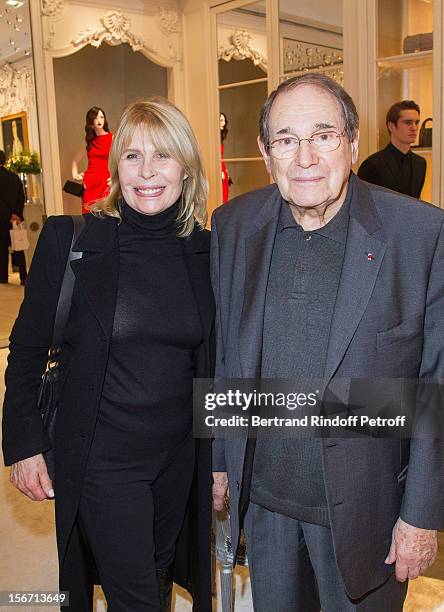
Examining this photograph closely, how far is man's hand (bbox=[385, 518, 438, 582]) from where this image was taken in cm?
132

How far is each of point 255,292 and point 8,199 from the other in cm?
462

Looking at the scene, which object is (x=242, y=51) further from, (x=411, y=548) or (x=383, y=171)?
(x=411, y=548)

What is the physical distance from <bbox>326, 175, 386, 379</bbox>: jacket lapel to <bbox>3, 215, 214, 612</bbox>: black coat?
397mm

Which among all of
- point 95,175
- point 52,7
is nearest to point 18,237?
point 95,175

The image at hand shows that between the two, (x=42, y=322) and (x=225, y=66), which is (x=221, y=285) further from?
(x=225, y=66)

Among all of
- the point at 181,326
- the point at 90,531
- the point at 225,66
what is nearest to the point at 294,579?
the point at 90,531

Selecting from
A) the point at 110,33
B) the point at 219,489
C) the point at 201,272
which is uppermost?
the point at 110,33

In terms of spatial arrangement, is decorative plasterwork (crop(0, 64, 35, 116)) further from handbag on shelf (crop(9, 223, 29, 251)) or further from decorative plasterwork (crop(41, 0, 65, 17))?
handbag on shelf (crop(9, 223, 29, 251))

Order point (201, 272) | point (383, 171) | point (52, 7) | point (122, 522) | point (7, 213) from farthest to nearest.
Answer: point (52, 7) < point (7, 213) < point (383, 171) < point (201, 272) < point (122, 522)

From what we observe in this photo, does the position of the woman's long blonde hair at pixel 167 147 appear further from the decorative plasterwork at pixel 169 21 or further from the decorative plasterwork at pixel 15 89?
the decorative plasterwork at pixel 169 21

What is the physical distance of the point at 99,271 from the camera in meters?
1.49

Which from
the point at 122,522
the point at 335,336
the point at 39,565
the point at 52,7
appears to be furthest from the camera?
the point at 52,7

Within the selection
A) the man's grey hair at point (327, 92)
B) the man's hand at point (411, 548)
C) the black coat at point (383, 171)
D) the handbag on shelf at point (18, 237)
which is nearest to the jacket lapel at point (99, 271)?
the man's grey hair at point (327, 92)

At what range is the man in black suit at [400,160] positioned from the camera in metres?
4.46
